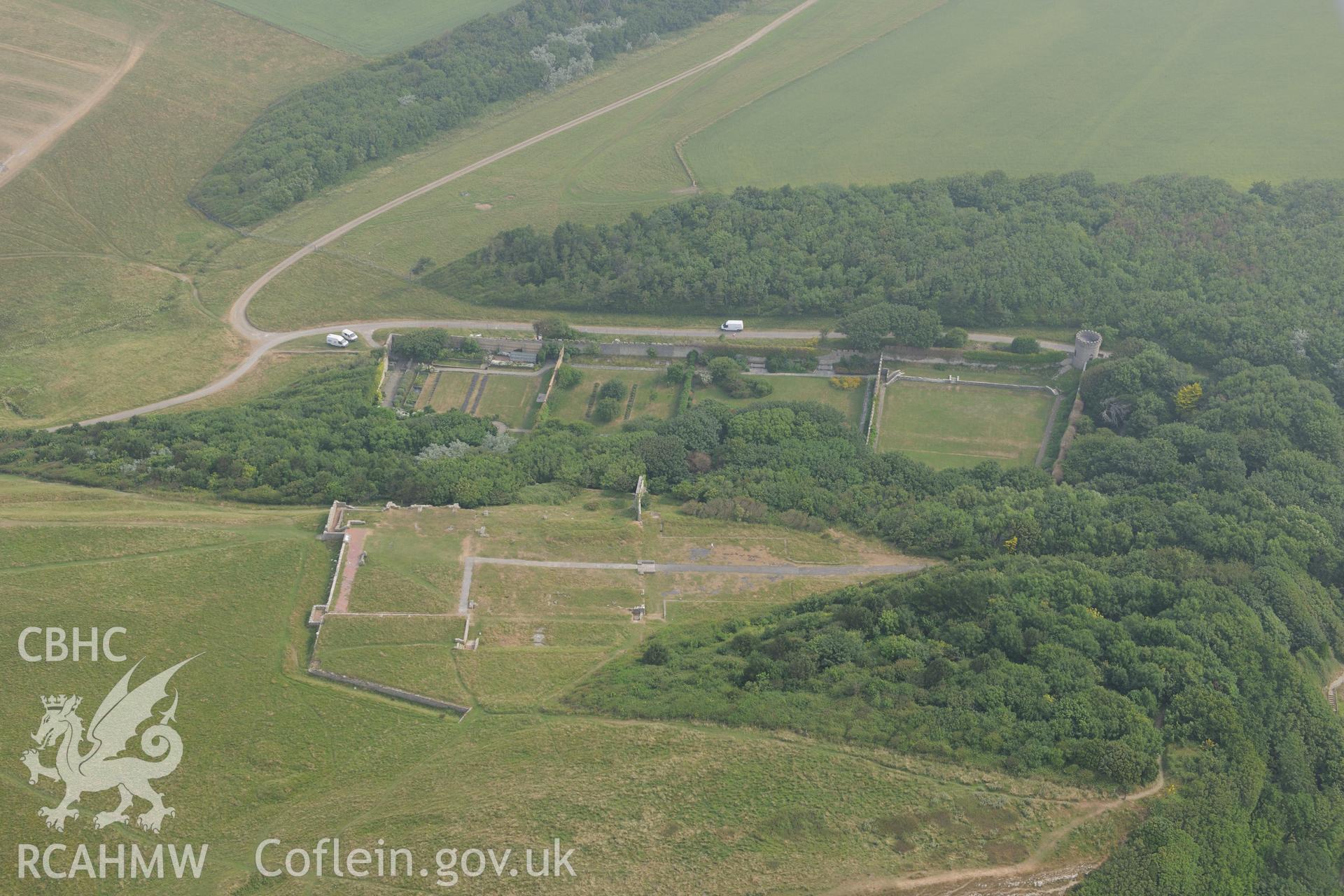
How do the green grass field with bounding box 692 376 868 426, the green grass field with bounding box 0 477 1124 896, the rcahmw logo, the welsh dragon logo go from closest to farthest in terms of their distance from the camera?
the green grass field with bounding box 0 477 1124 896 → the rcahmw logo → the welsh dragon logo → the green grass field with bounding box 692 376 868 426

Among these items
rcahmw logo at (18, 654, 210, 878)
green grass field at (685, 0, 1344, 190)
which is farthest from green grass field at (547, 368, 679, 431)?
rcahmw logo at (18, 654, 210, 878)

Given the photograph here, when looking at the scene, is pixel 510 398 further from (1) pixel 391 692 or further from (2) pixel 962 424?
(1) pixel 391 692

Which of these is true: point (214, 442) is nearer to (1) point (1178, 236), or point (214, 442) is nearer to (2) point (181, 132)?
(2) point (181, 132)

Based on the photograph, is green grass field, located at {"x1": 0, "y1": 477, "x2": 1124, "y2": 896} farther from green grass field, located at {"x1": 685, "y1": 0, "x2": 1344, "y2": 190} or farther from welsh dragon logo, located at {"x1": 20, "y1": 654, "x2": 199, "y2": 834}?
green grass field, located at {"x1": 685, "y1": 0, "x2": 1344, "y2": 190}

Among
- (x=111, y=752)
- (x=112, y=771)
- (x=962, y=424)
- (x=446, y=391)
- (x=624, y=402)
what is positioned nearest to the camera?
(x=112, y=771)

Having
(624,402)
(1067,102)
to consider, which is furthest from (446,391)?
(1067,102)

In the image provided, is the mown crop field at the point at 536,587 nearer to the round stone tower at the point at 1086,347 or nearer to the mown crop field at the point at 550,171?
the round stone tower at the point at 1086,347
